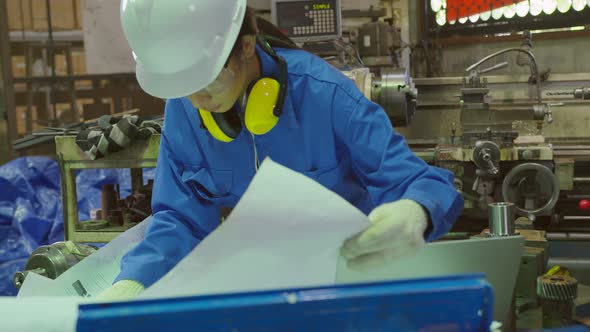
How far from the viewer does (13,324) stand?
610mm

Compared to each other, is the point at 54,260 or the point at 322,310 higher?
the point at 322,310

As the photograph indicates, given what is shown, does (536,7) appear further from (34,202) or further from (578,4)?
(34,202)

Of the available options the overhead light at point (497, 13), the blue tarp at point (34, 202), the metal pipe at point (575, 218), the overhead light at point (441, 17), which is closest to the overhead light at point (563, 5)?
the overhead light at point (497, 13)

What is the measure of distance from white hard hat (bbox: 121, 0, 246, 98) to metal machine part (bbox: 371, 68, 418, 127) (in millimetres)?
1161

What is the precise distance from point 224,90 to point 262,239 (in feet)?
1.63

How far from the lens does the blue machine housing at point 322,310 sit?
0.47 metres

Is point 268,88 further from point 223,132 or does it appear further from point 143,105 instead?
point 143,105

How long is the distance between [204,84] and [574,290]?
2.67ft

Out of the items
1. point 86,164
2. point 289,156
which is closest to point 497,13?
point 86,164

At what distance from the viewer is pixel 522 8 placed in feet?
12.0

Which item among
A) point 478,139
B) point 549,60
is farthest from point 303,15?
point 549,60

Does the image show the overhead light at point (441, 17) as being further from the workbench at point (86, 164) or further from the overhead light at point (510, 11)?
the workbench at point (86, 164)

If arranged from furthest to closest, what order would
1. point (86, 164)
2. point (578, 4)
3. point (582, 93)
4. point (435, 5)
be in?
1. point (435, 5)
2. point (578, 4)
3. point (582, 93)
4. point (86, 164)

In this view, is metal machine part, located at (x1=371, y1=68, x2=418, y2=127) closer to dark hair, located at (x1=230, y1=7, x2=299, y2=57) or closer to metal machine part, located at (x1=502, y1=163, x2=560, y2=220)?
metal machine part, located at (x1=502, y1=163, x2=560, y2=220)
